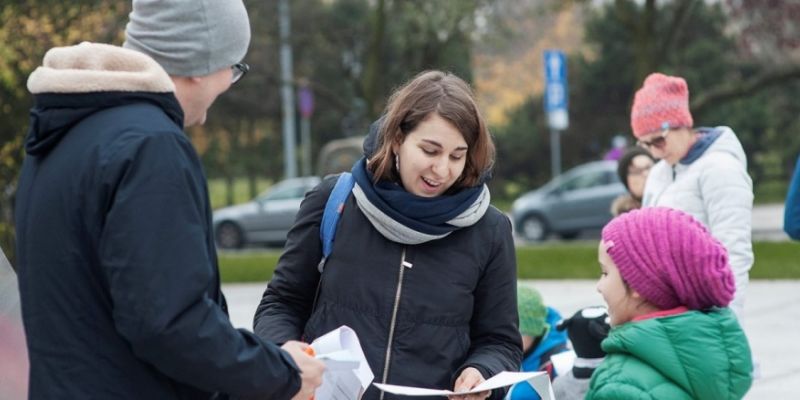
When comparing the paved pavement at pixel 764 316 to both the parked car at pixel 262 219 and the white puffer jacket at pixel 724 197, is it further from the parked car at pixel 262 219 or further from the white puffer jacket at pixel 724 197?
the parked car at pixel 262 219

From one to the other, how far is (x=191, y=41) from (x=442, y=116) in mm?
922

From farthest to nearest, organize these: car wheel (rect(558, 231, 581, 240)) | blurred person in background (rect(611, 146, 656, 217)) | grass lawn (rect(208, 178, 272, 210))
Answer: grass lawn (rect(208, 178, 272, 210)), car wheel (rect(558, 231, 581, 240)), blurred person in background (rect(611, 146, 656, 217))

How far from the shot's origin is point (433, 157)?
9.92 ft

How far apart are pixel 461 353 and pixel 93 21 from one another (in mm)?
12795

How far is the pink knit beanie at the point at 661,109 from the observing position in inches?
203

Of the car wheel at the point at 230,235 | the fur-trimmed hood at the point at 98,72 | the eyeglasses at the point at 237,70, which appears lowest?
the car wheel at the point at 230,235

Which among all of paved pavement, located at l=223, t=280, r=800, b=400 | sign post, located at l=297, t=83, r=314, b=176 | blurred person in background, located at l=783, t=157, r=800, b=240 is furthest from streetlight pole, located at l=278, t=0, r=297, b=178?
blurred person in background, located at l=783, t=157, r=800, b=240

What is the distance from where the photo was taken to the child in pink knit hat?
2611mm

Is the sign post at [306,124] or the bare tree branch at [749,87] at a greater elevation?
the bare tree branch at [749,87]

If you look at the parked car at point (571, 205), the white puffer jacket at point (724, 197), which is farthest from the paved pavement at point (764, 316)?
the parked car at point (571, 205)

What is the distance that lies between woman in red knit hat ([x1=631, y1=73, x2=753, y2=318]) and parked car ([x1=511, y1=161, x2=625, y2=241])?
52.8ft

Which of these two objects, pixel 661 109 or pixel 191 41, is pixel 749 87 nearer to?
pixel 661 109

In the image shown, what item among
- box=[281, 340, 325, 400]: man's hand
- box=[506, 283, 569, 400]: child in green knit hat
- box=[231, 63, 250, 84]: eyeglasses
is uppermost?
box=[231, 63, 250, 84]: eyeglasses

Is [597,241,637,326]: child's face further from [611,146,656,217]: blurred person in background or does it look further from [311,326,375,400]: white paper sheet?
[611,146,656,217]: blurred person in background
